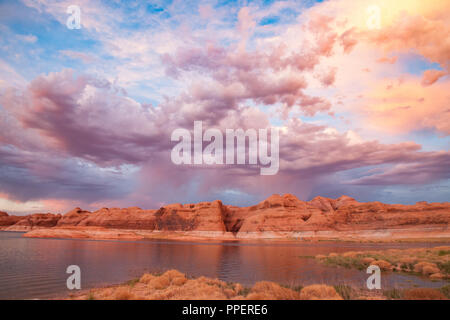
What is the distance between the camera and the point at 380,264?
29.1 metres

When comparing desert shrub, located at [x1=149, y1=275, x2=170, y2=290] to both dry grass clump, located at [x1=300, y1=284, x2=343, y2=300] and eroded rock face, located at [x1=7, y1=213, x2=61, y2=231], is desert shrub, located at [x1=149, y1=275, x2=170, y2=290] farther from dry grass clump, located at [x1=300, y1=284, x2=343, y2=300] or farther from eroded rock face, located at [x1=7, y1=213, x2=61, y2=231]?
eroded rock face, located at [x1=7, y1=213, x2=61, y2=231]

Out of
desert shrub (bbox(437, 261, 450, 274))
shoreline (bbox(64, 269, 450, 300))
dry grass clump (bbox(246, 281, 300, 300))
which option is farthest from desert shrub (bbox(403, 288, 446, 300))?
desert shrub (bbox(437, 261, 450, 274))

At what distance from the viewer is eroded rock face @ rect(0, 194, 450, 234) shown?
117875 mm

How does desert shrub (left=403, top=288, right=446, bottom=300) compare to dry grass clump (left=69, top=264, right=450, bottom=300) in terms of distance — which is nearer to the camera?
dry grass clump (left=69, top=264, right=450, bottom=300)

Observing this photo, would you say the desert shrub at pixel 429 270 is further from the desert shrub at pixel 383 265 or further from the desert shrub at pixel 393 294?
the desert shrub at pixel 393 294

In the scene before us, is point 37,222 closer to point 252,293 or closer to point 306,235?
point 306,235

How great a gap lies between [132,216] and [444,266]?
553 ft

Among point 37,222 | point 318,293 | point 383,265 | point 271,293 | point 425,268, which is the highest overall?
point 318,293

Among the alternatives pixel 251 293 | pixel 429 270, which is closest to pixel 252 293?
pixel 251 293

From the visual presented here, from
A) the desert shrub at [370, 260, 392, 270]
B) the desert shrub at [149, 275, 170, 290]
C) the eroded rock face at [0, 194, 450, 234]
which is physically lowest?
the eroded rock face at [0, 194, 450, 234]

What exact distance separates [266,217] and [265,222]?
373 centimetres

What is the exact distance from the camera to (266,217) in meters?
142
